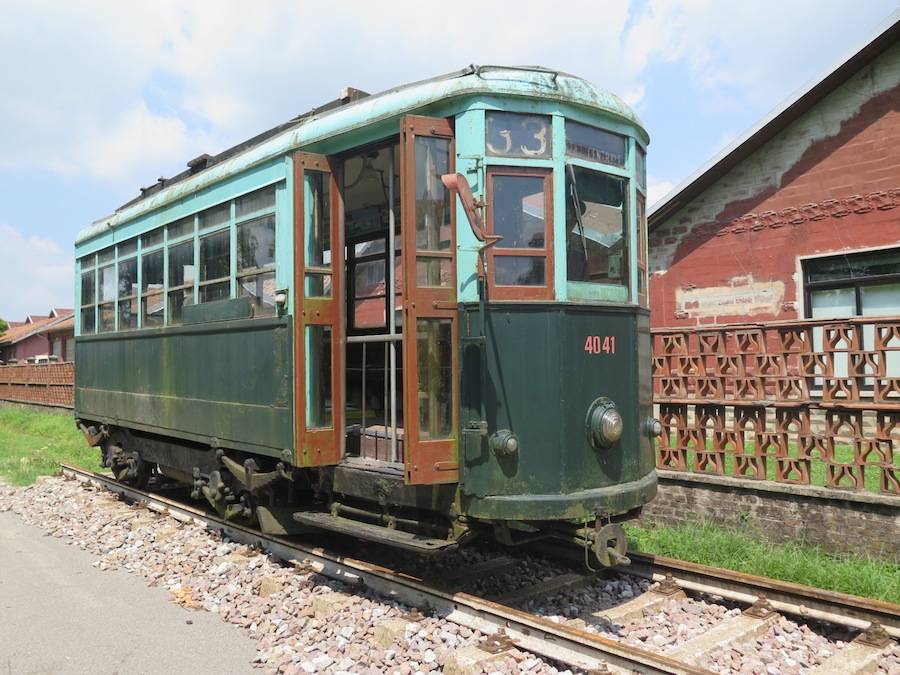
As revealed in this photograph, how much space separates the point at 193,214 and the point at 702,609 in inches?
208

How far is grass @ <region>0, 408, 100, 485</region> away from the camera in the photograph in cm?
1210

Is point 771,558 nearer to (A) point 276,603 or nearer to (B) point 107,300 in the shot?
(A) point 276,603

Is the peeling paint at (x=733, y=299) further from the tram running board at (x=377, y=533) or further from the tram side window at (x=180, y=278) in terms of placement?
the tram side window at (x=180, y=278)

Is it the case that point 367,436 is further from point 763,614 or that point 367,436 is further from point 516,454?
point 763,614

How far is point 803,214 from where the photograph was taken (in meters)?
10.1

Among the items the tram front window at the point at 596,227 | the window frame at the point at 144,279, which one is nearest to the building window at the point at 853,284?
the tram front window at the point at 596,227

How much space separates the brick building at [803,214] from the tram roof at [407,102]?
18.4 feet

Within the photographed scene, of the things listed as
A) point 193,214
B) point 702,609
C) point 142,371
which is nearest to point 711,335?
point 702,609

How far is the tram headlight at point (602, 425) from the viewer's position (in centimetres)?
465

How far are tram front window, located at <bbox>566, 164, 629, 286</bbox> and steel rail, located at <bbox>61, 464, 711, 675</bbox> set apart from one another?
203 centimetres

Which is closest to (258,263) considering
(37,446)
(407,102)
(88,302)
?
(407,102)

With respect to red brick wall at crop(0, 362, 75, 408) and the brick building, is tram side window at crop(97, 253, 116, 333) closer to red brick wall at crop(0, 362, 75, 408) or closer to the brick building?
the brick building

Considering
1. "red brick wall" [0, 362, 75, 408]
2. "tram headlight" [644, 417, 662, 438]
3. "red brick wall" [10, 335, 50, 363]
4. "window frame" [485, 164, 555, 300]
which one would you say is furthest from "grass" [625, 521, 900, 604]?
"red brick wall" [10, 335, 50, 363]

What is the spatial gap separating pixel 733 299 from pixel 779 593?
6.75 m
